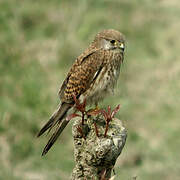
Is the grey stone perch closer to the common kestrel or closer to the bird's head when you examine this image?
the common kestrel

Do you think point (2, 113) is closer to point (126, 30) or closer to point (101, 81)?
point (101, 81)

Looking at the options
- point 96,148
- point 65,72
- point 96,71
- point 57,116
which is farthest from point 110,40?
point 65,72

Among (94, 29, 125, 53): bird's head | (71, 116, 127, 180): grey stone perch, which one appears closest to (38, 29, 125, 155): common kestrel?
(94, 29, 125, 53): bird's head

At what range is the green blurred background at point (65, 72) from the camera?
6957mm

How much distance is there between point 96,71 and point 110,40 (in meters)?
0.27

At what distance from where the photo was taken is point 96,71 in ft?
12.8

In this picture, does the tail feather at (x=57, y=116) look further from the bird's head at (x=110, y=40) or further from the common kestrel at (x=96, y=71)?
the bird's head at (x=110, y=40)

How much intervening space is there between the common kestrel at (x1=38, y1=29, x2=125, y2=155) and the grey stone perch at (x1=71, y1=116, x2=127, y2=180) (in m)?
0.91

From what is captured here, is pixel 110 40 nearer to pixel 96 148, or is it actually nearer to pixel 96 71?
pixel 96 71

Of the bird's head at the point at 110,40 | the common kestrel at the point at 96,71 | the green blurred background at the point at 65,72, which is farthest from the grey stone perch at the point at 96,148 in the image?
the green blurred background at the point at 65,72

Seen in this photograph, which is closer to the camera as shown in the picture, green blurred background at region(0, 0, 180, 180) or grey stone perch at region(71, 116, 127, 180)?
grey stone perch at region(71, 116, 127, 180)

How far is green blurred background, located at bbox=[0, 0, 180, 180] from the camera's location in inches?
274

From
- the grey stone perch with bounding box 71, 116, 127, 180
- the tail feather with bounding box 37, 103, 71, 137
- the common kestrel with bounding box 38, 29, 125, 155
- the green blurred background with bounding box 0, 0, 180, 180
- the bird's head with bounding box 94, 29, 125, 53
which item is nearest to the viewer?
A: the grey stone perch with bounding box 71, 116, 127, 180

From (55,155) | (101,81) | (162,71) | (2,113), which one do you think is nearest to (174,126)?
(162,71)
